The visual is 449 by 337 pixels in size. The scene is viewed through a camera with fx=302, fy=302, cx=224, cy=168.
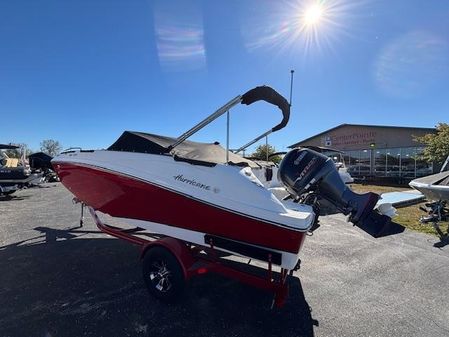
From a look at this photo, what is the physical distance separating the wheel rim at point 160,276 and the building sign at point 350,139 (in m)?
25.0

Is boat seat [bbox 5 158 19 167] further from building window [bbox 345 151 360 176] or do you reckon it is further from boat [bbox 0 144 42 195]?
building window [bbox 345 151 360 176]

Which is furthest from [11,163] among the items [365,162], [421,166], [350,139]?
[421,166]

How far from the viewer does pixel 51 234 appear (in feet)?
20.3

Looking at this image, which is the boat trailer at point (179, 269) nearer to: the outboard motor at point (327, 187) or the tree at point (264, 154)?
the outboard motor at point (327, 187)

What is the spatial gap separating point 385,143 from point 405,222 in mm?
18405

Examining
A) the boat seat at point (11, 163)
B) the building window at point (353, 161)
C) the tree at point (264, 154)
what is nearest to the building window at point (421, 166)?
the building window at point (353, 161)

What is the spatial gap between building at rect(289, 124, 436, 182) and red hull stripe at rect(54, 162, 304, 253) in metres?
21.8

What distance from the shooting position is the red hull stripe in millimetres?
3082

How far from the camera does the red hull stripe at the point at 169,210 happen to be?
3082 mm

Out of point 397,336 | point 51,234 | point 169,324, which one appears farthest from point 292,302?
point 51,234

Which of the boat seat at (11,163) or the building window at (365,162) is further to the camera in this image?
the building window at (365,162)

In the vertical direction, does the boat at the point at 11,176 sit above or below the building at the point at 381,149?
below

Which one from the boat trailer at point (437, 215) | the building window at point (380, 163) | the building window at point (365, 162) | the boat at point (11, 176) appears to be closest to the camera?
the boat trailer at point (437, 215)

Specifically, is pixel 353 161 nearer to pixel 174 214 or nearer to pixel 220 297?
pixel 220 297
